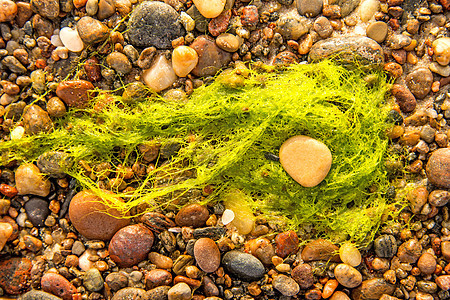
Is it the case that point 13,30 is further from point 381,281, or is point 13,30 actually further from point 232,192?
point 381,281

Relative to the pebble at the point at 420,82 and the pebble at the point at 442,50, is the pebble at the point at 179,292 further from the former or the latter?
the pebble at the point at 442,50

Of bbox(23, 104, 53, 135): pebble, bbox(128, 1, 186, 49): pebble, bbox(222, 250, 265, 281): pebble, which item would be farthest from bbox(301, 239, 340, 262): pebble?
bbox(23, 104, 53, 135): pebble

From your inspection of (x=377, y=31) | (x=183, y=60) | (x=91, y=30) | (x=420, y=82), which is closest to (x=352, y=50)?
(x=377, y=31)

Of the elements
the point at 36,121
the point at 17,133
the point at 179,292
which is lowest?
the point at 179,292

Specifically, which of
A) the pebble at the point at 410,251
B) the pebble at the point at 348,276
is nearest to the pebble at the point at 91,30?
the pebble at the point at 348,276

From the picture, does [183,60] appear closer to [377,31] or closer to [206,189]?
[206,189]

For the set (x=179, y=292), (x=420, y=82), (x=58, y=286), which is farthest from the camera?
(x=420, y=82)

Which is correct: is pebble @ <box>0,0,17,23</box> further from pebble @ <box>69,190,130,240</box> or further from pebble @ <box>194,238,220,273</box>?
pebble @ <box>194,238,220,273</box>
